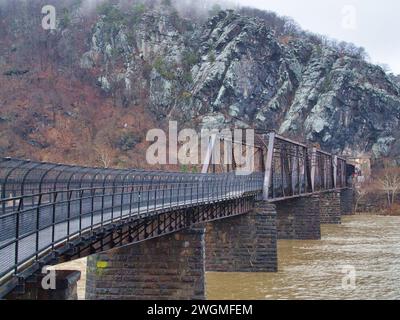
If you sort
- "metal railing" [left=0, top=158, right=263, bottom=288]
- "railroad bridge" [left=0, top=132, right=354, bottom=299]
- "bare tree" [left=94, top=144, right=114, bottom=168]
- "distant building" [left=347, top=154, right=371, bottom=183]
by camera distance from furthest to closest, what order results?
"distant building" [left=347, top=154, right=371, bottom=183], "bare tree" [left=94, top=144, right=114, bottom=168], "railroad bridge" [left=0, top=132, right=354, bottom=299], "metal railing" [left=0, top=158, right=263, bottom=288]

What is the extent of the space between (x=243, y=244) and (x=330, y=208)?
3683 cm

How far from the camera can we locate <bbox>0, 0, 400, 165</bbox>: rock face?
100 m

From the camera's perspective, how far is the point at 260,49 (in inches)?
4176

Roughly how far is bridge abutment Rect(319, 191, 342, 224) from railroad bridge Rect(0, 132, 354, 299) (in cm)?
1701

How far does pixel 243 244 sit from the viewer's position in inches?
1275

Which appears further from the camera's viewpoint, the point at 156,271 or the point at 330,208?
the point at 330,208

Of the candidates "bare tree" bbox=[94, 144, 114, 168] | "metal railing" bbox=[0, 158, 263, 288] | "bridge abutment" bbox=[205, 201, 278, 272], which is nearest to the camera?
"metal railing" bbox=[0, 158, 263, 288]

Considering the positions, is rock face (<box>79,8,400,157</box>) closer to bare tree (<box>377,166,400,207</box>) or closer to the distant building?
the distant building

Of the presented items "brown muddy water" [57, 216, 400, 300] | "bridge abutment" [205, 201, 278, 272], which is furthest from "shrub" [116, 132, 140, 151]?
"bridge abutment" [205, 201, 278, 272]

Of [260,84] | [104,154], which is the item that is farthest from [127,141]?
[260,84]

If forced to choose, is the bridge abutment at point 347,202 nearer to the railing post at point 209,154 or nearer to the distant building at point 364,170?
the distant building at point 364,170

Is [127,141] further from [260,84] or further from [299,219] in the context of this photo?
[299,219]

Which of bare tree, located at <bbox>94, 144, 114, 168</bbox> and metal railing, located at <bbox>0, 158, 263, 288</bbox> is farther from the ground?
bare tree, located at <bbox>94, 144, 114, 168</bbox>
